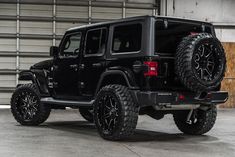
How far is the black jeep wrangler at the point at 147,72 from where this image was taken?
25.3ft

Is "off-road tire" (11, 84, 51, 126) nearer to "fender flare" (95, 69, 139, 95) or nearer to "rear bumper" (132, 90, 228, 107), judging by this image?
"fender flare" (95, 69, 139, 95)

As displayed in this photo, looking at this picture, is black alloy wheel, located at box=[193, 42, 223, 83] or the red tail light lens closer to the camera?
the red tail light lens

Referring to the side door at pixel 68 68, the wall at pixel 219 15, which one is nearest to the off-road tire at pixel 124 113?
the side door at pixel 68 68

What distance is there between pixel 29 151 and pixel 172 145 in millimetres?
2290

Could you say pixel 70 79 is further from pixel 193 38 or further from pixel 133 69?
pixel 193 38

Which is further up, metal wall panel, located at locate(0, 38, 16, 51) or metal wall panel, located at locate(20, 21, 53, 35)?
metal wall panel, located at locate(20, 21, 53, 35)

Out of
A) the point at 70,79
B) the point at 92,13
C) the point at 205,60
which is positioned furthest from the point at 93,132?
the point at 92,13

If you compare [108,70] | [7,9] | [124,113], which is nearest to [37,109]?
[108,70]

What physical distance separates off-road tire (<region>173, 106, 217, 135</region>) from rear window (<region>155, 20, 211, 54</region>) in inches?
58.8

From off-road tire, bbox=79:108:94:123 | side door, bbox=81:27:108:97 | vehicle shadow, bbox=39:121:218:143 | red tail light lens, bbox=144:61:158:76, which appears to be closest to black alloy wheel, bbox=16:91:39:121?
vehicle shadow, bbox=39:121:218:143

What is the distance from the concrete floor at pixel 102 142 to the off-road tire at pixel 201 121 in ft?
0.55

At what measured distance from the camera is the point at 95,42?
29.7 feet

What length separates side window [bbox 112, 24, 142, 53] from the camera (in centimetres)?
802

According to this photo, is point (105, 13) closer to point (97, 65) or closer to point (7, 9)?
→ point (7, 9)
